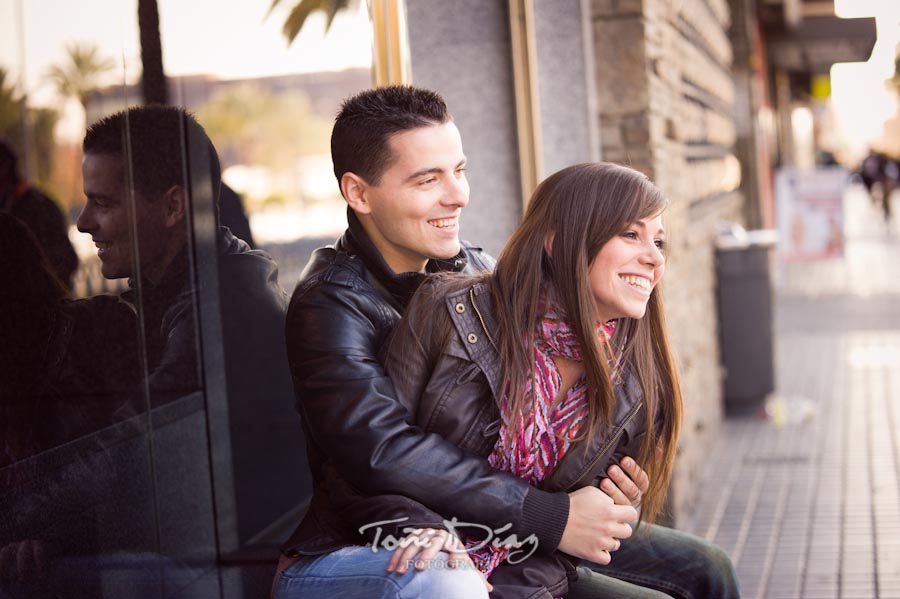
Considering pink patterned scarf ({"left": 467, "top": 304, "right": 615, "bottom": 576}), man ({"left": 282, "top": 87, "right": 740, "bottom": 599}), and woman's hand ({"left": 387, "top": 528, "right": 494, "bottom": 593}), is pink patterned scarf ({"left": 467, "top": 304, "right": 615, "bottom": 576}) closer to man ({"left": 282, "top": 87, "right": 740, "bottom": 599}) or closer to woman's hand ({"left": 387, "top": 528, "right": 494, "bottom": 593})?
man ({"left": 282, "top": 87, "right": 740, "bottom": 599})

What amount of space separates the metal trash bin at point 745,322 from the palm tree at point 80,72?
5928 mm

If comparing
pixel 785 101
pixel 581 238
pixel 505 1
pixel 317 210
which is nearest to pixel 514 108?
pixel 505 1

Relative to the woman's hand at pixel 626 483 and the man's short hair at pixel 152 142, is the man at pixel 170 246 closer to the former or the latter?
the man's short hair at pixel 152 142

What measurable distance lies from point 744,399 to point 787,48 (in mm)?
15951

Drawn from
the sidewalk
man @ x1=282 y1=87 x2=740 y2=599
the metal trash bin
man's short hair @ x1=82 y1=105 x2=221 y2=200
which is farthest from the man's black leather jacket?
the metal trash bin

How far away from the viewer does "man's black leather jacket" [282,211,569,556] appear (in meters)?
2.38

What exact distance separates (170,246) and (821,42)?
1913 centimetres

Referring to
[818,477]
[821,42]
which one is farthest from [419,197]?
[821,42]

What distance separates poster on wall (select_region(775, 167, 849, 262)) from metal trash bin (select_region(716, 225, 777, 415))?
571 centimetres

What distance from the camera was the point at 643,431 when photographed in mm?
2621

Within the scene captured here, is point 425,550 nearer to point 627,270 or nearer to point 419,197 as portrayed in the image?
point 627,270

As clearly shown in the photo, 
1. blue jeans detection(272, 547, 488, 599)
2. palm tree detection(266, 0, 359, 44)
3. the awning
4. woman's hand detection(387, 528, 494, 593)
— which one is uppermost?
the awning

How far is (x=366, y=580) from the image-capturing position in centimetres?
234

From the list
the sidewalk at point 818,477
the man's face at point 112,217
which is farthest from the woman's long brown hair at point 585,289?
the sidewalk at point 818,477
